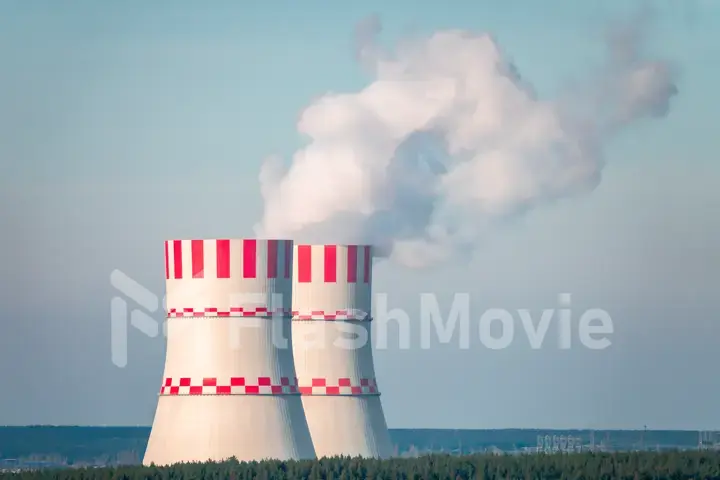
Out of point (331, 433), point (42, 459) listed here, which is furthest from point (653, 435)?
point (331, 433)

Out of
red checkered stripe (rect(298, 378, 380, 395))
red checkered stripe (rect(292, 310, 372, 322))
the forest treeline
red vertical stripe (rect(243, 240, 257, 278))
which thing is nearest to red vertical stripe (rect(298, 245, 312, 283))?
red checkered stripe (rect(292, 310, 372, 322))

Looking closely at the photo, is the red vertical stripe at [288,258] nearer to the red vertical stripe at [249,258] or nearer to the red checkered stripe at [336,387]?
the red vertical stripe at [249,258]

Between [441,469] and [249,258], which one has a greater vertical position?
[249,258]

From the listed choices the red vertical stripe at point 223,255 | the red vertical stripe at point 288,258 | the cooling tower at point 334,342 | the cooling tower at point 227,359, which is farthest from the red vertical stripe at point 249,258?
the cooling tower at point 334,342

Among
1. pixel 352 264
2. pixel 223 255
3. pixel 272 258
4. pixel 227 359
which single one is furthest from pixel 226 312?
pixel 352 264

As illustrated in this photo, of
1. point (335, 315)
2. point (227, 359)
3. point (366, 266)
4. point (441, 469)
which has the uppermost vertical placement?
point (366, 266)

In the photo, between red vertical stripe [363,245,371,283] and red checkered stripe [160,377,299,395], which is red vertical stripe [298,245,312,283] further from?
red checkered stripe [160,377,299,395]

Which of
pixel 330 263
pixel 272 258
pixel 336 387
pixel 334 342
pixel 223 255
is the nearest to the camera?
pixel 223 255

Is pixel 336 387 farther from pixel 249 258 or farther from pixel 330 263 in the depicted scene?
pixel 249 258
